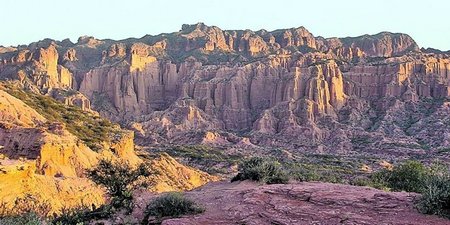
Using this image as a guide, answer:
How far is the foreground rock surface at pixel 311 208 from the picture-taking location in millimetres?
12141

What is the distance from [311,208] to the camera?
13.2 meters

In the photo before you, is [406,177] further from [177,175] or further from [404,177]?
[177,175]

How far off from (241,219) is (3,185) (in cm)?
1501

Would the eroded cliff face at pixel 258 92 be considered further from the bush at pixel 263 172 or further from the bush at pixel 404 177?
the bush at pixel 263 172

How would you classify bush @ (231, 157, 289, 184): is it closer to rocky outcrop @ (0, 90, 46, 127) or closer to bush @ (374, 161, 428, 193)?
bush @ (374, 161, 428, 193)

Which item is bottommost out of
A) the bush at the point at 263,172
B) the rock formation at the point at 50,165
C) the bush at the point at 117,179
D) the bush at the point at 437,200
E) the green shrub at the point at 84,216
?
the rock formation at the point at 50,165

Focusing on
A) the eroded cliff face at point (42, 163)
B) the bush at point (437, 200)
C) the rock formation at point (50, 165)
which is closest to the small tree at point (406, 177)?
the bush at point (437, 200)

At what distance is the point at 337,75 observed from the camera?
129 metres

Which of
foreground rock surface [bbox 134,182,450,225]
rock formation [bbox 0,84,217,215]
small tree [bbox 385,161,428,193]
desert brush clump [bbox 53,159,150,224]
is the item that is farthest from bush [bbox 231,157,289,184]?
small tree [bbox 385,161,428,193]

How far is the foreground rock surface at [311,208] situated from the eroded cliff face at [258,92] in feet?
258

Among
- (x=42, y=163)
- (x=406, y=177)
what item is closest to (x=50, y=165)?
(x=42, y=163)

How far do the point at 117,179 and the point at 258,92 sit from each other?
116 meters

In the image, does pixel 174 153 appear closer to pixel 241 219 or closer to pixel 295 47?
pixel 241 219

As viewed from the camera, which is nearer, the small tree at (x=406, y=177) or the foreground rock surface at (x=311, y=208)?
the foreground rock surface at (x=311, y=208)
